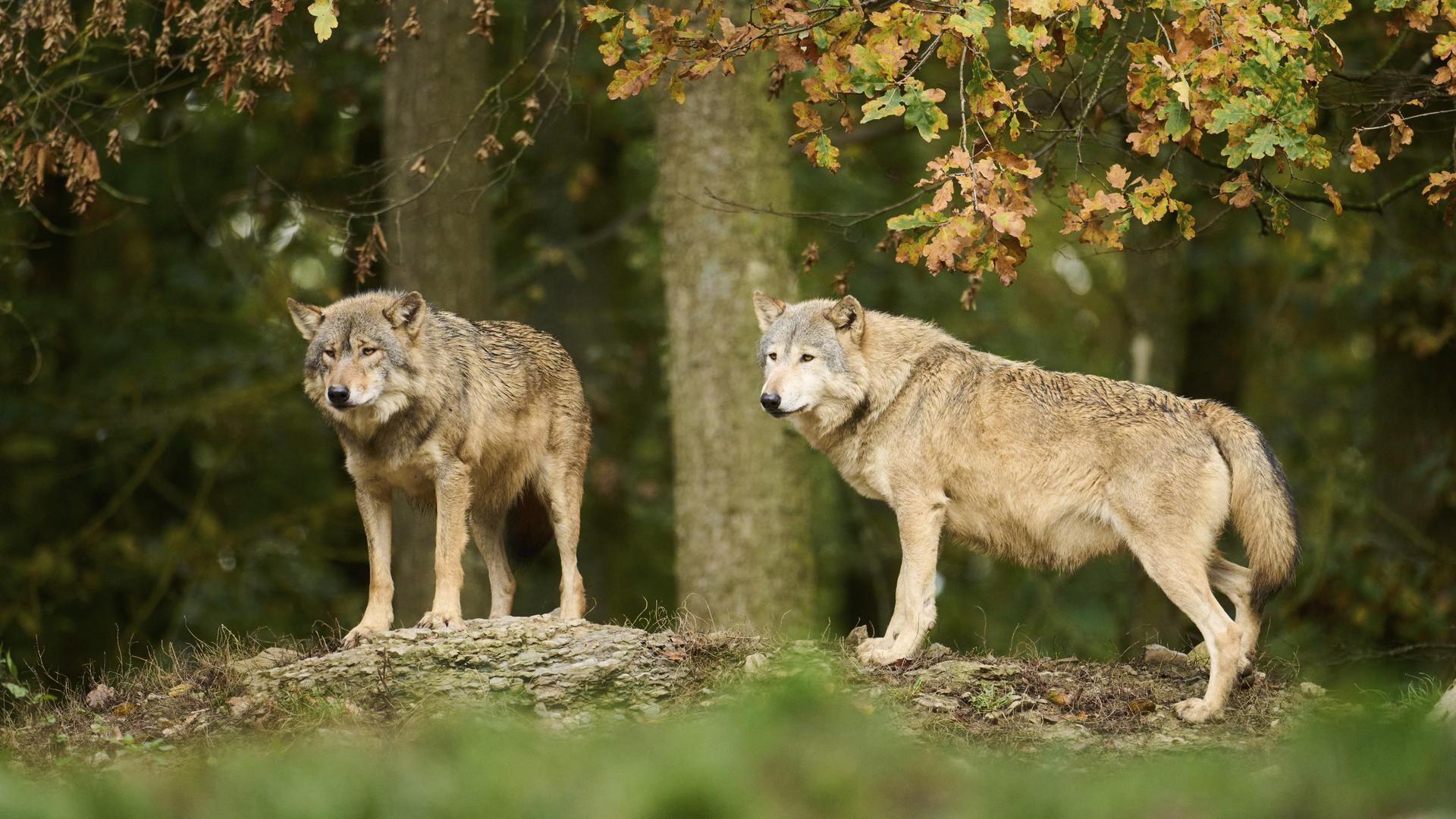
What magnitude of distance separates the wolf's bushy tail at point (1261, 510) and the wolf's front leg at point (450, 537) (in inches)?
164

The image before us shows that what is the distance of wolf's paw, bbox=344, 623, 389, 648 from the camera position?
8477 mm

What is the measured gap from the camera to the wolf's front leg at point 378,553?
29.1 ft

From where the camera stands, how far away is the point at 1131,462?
8367mm

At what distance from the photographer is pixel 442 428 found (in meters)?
9.01

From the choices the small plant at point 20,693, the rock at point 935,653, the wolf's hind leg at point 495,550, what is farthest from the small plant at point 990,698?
the small plant at point 20,693

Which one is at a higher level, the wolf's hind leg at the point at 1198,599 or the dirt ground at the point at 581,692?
the wolf's hind leg at the point at 1198,599

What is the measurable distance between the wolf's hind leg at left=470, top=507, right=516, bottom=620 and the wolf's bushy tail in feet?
14.3

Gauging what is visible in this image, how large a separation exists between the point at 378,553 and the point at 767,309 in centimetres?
272

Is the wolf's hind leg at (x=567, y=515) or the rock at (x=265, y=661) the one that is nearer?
the rock at (x=265, y=661)

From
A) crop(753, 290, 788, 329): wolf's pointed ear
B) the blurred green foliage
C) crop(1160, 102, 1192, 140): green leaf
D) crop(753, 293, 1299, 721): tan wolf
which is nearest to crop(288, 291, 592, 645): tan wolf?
crop(753, 290, 788, 329): wolf's pointed ear

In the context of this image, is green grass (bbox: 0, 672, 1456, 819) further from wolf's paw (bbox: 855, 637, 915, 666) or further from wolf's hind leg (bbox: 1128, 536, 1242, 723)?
wolf's paw (bbox: 855, 637, 915, 666)

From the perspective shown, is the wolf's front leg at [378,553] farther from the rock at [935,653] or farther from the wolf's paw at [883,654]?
the rock at [935,653]

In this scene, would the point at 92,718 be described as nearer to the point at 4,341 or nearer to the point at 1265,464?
the point at 1265,464

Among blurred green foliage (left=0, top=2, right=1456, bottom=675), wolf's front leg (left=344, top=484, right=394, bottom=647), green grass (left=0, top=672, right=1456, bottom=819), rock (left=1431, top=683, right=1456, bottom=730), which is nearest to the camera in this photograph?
green grass (left=0, top=672, right=1456, bottom=819)
